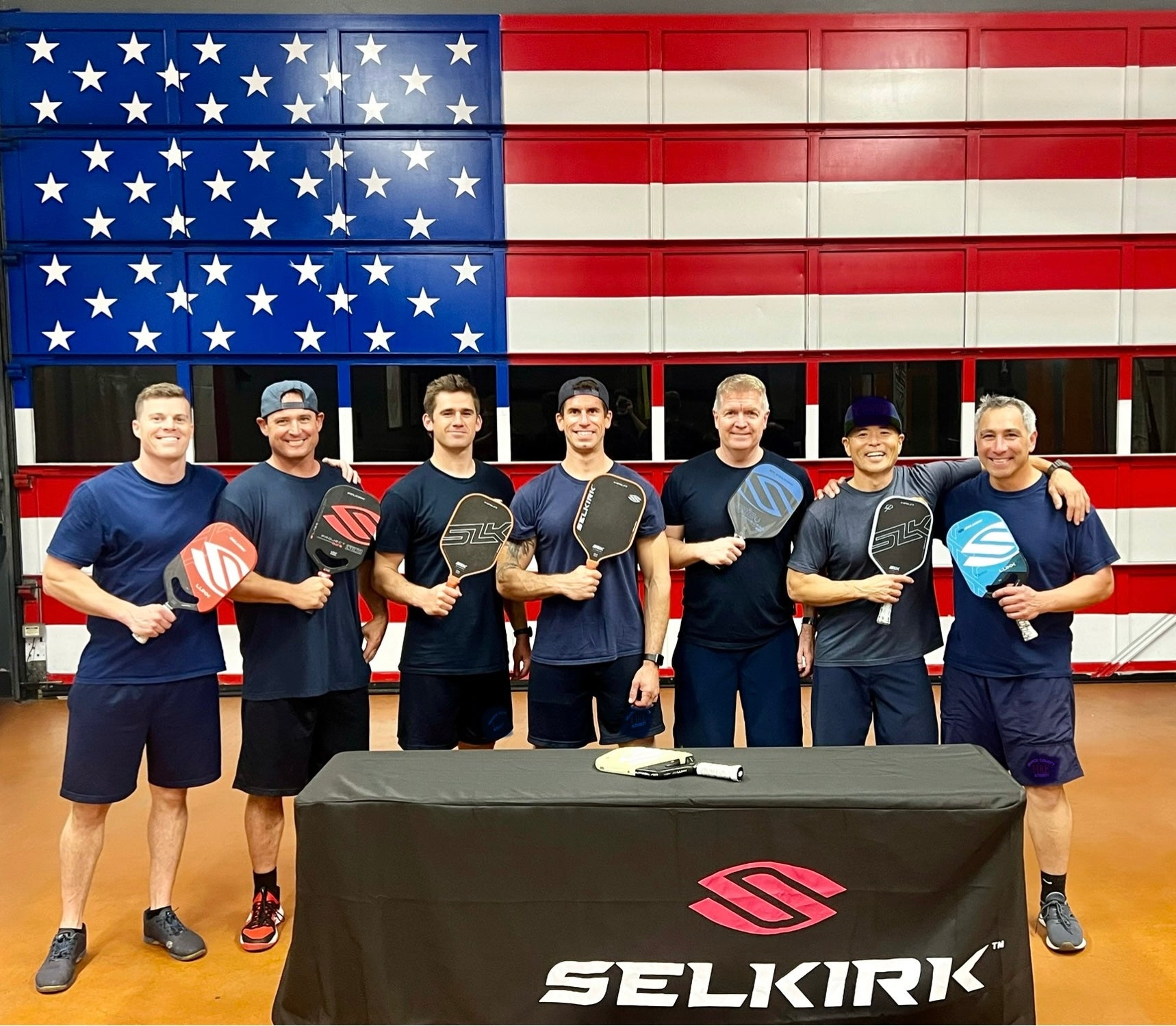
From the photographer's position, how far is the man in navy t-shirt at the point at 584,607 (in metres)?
3.17

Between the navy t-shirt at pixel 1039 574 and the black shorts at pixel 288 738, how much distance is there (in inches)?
78.9

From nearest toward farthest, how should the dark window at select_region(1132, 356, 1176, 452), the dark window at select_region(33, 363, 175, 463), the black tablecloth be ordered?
the black tablecloth
the dark window at select_region(33, 363, 175, 463)
the dark window at select_region(1132, 356, 1176, 452)

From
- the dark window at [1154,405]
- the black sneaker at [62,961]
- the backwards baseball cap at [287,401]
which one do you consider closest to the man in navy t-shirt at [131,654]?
the black sneaker at [62,961]

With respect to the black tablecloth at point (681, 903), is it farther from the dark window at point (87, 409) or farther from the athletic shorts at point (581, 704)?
the dark window at point (87, 409)

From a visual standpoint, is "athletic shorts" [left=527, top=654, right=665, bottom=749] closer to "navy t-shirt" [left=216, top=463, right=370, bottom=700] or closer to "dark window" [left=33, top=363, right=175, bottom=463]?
"navy t-shirt" [left=216, top=463, right=370, bottom=700]

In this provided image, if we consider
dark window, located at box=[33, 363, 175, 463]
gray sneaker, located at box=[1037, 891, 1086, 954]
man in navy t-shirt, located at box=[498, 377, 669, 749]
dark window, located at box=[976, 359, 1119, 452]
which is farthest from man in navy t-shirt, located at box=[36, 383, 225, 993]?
dark window, located at box=[976, 359, 1119, 452]

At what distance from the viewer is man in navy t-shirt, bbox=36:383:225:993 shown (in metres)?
2.86

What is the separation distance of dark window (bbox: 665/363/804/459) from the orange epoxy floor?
6.53 feet

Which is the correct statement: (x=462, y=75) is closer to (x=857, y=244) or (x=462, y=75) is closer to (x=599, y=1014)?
(x=857, y=244)

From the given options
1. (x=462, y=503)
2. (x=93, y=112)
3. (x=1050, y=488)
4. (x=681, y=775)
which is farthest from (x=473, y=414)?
(x=93, y=112)

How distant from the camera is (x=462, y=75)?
5629 millimetres

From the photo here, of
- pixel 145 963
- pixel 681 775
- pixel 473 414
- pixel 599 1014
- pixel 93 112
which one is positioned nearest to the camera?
pixel 599 1014

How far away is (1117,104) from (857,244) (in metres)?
1.68

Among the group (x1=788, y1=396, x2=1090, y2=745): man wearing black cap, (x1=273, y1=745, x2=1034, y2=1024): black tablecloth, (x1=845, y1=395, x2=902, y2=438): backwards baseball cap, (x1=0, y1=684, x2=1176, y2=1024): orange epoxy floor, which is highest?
(x1=845, y1=395, x2=902, y2=438): backwards baseball cap
